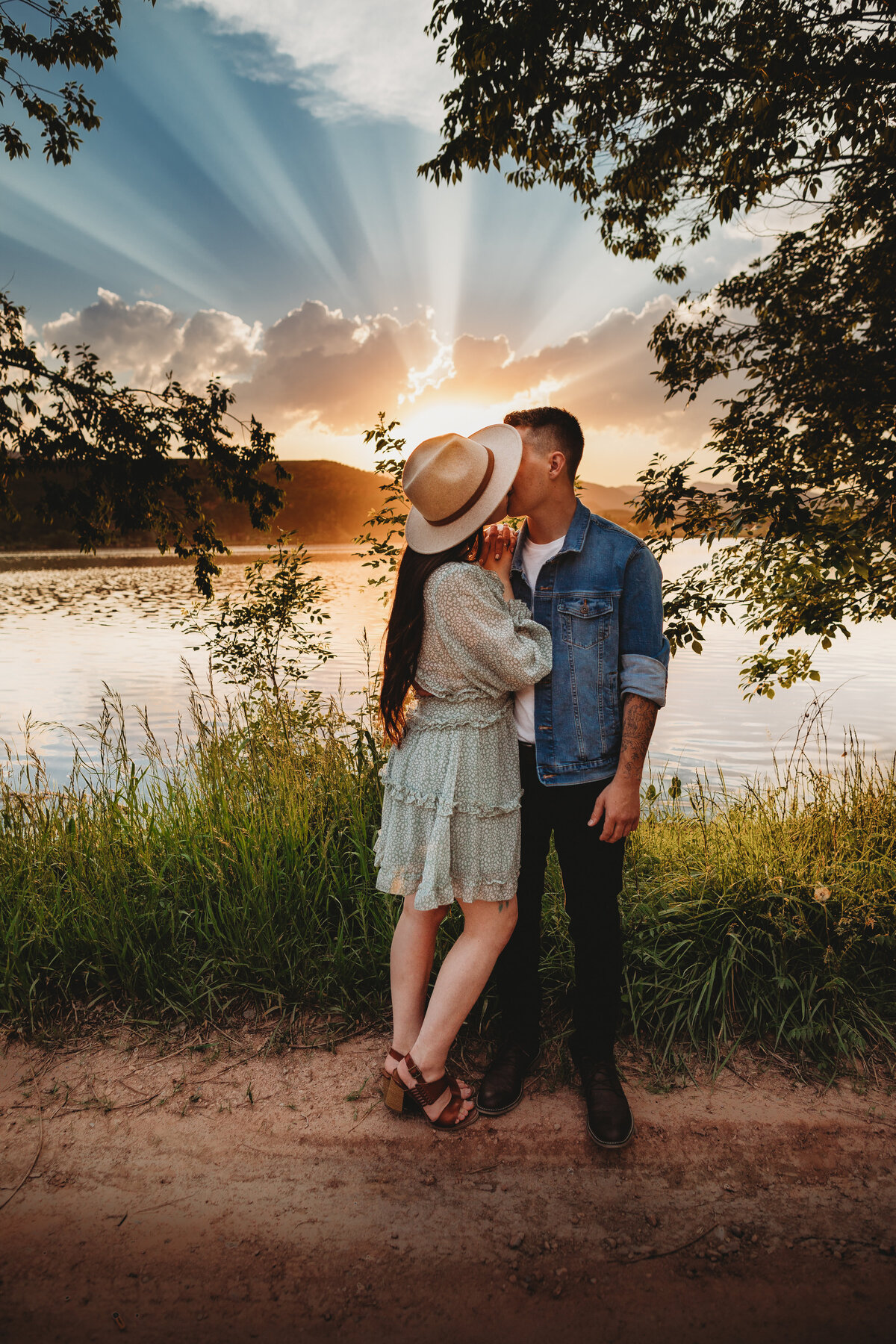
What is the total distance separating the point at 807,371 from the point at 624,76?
196cm

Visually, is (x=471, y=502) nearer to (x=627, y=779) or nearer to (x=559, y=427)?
(x=559, y=427)

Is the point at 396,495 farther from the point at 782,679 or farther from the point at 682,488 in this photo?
the point at 782,679

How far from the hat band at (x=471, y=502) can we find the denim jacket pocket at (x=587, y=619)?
442 mm

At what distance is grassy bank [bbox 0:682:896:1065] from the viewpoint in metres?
2.53

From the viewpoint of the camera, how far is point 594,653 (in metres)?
2.16

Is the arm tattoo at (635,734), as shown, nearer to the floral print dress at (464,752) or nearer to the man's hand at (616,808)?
the man's hand at (616,808)

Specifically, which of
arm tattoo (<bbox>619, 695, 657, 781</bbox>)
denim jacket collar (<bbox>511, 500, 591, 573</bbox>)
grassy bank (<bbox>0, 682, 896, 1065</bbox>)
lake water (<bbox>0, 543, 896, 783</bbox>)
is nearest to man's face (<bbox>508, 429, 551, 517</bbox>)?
denim jacket collar (<bbox>511, 500, 591, 573</bbox>)

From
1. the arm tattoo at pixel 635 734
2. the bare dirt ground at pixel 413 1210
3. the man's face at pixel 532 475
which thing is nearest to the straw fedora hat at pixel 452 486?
the man's face at pixel 532 475

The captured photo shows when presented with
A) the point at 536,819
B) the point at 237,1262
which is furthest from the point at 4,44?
the point at 237,1262

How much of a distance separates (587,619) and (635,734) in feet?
1.28

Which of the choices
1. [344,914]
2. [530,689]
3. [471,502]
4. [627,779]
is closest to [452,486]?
[471,502]

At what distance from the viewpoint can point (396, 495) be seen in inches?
159

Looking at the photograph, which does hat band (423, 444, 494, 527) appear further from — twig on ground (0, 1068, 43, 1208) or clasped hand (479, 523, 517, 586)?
twig on ground (0, 1068, 43, 1208)

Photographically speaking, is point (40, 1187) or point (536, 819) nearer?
point (40, 1187)
